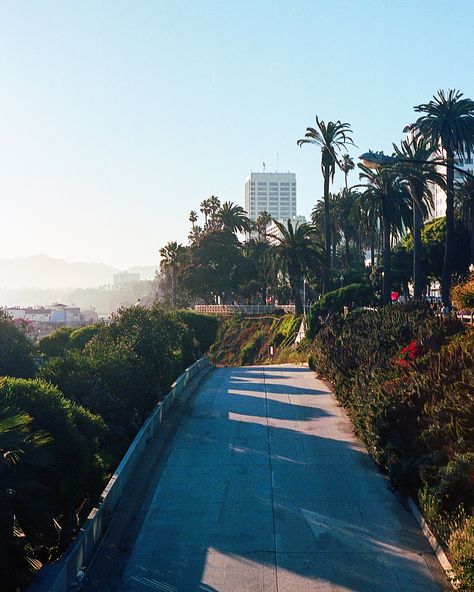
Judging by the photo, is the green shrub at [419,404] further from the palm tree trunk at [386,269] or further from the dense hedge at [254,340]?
the dense hedge at [254,340]

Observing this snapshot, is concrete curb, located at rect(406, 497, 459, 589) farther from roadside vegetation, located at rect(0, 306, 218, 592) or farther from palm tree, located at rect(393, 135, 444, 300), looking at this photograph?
palm tree, located at rect(393, 135, 444, 300)

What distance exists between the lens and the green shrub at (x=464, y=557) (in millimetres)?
10172

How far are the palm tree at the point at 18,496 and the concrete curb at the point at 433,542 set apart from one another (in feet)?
20.2

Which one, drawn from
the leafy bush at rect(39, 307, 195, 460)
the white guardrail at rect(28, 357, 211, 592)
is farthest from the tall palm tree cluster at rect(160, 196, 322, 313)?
the white guardrail at rect(28, 357, 211, 592)

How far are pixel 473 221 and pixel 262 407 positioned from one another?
36.6 m

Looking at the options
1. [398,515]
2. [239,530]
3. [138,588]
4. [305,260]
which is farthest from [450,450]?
[305,260]

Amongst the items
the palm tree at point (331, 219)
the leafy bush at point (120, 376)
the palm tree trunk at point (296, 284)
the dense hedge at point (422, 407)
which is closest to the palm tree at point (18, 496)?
the dense hedge at point (422, 407)

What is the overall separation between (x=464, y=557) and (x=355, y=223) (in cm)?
6815

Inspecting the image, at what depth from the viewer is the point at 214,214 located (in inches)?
4476

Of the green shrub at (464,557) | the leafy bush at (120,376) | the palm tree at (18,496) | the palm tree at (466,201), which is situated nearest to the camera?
the palm tree at (18,496)

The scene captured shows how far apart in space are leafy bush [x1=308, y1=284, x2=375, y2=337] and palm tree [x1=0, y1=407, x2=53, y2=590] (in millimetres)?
45904

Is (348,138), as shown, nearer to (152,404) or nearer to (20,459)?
(152,404)

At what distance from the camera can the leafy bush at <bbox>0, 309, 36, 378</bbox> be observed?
23703mm

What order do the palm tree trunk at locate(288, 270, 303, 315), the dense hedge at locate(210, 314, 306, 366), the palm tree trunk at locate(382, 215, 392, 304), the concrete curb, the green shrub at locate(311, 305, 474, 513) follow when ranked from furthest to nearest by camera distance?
1. the dense hedge at locate(210, 314, 306, 366)
2. the palm tree trunk at locate(288, 270, 303, 315)
3. the palm tree trunk at locate(382, 215, 392, 304)
4. the green shrub at locate(311, 305, 474, 513)
5. the concrete curb
